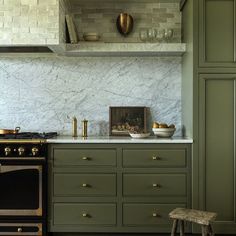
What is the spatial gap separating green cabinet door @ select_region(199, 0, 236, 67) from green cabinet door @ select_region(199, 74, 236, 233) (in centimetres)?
16

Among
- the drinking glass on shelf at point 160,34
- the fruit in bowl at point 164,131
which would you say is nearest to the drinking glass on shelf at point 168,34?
the drinking glass on shelf at point 160,34

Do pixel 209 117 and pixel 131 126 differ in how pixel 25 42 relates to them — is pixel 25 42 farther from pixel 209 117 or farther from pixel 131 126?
pixel 209 117

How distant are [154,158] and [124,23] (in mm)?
1434

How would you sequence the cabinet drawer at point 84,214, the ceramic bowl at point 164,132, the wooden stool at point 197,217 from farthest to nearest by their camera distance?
the ceramic bowl at point 164,132 → the cabinet drawer at point 84,214 → the wooden stool at point 197,217

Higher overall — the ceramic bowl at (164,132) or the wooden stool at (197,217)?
the ceramic bowl at (164,132)

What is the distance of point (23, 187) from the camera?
308cm

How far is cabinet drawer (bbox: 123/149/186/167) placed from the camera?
10.1 feet

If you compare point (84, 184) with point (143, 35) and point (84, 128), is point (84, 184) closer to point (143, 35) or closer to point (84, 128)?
point (84, 128)

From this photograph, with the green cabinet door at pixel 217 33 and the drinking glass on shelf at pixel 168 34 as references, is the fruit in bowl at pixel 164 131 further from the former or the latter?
the drinking glass on shelf at pixel 168 34

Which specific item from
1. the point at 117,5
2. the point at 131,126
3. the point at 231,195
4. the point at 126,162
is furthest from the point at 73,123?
the point at 231,195

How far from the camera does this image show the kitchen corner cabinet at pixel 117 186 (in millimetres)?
3076

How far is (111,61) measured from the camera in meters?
3.74

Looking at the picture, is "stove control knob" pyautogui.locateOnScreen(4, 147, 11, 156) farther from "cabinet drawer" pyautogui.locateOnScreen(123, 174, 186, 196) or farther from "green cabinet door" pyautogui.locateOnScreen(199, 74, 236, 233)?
"green cabinet door" pyautogui.locateOnScreen(199, 74, 236, 233)

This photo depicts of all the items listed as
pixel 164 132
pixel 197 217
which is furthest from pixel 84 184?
pixel 197 217
